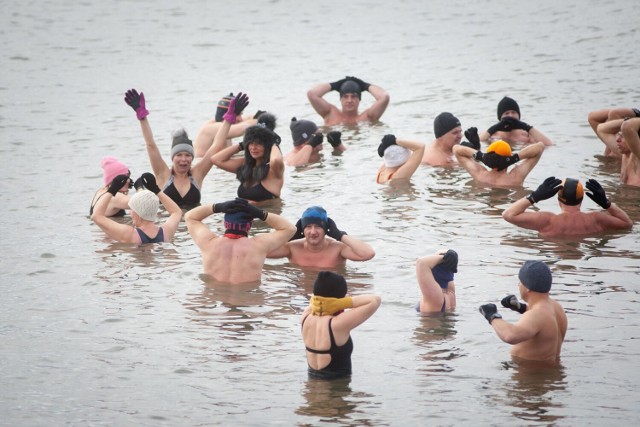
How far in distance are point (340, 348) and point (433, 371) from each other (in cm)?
114

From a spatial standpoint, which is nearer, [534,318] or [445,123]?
[534,318]

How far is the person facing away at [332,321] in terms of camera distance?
36.8 ft

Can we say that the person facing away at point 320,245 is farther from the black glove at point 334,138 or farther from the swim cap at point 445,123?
the black glove at point 334,138

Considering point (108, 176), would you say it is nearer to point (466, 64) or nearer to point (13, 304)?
point (13, 304)

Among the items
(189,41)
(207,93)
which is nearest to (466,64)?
(207,93)

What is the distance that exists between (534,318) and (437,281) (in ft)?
6.36

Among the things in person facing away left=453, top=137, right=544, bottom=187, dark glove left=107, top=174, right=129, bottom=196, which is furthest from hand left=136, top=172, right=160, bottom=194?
person facing away left=453, top=137, right=544, bottom=187

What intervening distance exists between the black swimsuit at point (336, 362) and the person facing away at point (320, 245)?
3122 mm

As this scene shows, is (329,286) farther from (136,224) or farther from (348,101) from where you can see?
(348,101)

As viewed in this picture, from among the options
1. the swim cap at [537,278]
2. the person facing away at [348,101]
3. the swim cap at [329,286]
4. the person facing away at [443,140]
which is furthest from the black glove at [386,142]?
the swim cap at [329,286]

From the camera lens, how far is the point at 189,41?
37.6 meters

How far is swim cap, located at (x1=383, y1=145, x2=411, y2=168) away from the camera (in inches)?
762


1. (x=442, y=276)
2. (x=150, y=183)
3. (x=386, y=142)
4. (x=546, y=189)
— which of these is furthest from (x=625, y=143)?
(x=150, y=183)

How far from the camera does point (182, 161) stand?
59.1 ft
